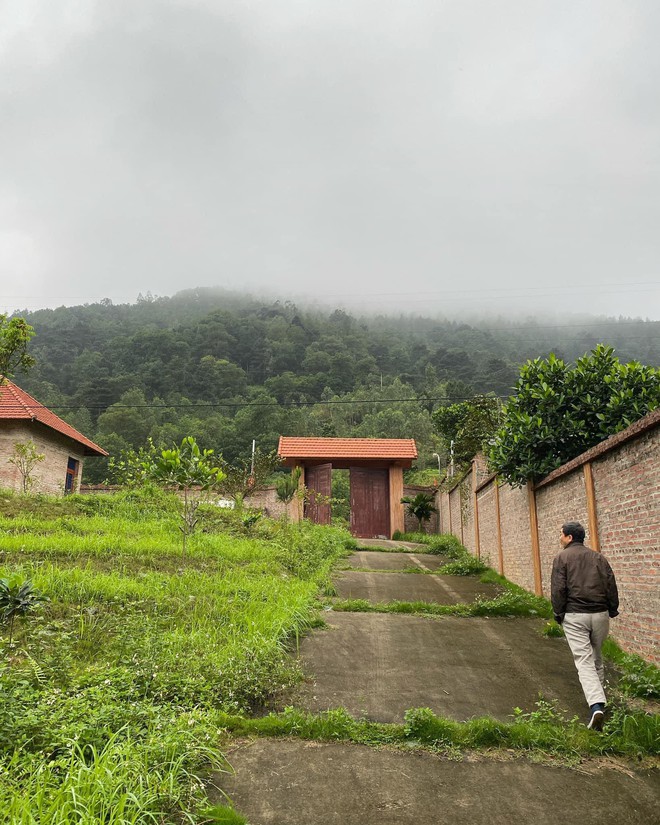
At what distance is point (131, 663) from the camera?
4516 millimetres

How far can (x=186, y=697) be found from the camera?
13.7ft

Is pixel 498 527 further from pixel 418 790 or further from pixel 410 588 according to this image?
pixel 418 790

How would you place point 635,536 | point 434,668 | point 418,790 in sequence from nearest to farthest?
point 418,790 → point 635,536 → point 434,668

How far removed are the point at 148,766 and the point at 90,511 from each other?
978cm

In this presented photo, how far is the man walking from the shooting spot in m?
4.32

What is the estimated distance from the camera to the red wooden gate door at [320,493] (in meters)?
19.8

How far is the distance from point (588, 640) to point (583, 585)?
0.40m

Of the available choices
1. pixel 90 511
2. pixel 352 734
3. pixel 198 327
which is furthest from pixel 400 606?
pixel 198 327

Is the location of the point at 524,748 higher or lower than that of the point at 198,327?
lower

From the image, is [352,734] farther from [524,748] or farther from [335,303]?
[335,303]

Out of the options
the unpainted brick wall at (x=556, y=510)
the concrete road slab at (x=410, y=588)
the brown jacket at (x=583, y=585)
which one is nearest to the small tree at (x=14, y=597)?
the brown jacket at (x=583, y=585)

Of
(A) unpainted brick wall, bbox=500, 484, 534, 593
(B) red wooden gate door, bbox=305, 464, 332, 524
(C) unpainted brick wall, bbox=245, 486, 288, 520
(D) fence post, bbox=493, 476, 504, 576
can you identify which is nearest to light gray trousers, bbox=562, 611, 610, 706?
(A) unpainted brick wall, bbox=500, 484, 534, 593

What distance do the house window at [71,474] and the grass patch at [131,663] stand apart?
11804 mm

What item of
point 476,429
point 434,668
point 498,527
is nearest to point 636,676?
point 434,668
